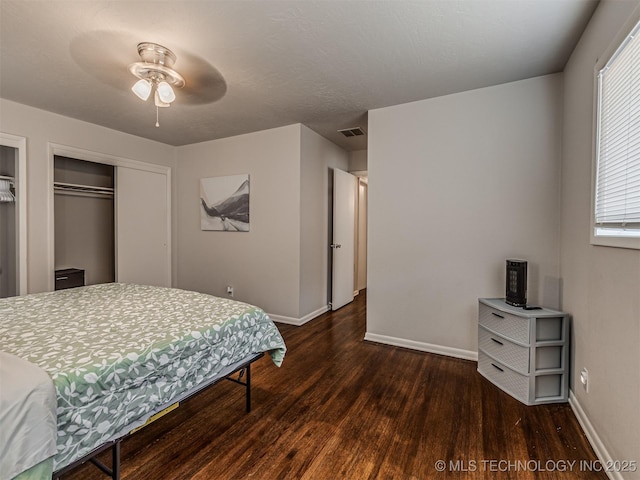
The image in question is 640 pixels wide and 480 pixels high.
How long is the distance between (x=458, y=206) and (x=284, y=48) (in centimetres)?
203

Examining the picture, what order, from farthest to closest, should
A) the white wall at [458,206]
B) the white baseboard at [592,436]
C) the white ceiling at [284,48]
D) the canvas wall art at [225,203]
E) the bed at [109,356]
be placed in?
the canvas wall art at [225,203], the white wall at [458,206], the white ceiling at [284,48], the white baseboard at [592,436], the bed at [109,356]

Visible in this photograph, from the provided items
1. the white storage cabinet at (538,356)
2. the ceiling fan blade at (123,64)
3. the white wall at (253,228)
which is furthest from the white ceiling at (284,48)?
the white storage cabinet at (538,356)

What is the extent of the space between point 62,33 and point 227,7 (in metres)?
1.17

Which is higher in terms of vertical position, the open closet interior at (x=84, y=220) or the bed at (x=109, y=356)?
the open closet interior at (x=84, y=220)

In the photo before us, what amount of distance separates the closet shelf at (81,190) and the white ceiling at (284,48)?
41.5 inches

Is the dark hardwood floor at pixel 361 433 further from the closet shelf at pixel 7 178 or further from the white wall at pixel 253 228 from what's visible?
the closet shelf at pixel 7 178

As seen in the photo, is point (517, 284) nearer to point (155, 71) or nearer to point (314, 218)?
point (314, 218)

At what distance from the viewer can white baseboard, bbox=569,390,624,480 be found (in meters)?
1.46

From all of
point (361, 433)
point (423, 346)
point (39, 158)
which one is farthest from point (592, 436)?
point (39, 158)

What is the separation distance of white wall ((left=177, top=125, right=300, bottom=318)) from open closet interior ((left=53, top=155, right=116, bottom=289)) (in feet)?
3.43

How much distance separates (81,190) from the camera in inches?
164

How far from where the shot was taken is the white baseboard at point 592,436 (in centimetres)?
146

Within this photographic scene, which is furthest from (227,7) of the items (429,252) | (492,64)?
(429,252)

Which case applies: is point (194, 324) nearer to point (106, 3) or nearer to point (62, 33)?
point (106, 3)
